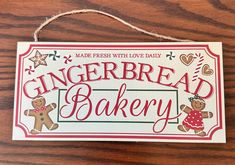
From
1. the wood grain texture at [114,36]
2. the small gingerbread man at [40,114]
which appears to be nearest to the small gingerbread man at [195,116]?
the wood grain texture at [114,36]

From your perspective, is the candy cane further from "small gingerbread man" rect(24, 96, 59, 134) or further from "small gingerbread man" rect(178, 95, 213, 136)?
"small gingerbread man" rect(24, 96, 59, 134)

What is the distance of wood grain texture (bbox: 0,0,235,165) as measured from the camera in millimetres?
500

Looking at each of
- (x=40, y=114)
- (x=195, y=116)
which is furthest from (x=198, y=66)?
(x=40, y=114)

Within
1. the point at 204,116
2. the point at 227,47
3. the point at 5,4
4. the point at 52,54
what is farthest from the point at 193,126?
the point at 5,4

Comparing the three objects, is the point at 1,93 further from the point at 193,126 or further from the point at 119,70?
the point at 193,126

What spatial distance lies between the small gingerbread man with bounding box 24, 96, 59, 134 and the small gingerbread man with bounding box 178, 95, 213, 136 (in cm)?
18

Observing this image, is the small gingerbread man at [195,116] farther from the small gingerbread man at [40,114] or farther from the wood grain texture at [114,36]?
the small gingerbread man at [40,114]

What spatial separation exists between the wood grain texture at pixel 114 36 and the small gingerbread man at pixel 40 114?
0.08 ft

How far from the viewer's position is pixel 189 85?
512 mm

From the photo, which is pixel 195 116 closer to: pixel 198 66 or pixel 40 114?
pixel 198 66

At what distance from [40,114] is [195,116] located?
22 cm

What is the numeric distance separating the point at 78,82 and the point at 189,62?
0.55ft

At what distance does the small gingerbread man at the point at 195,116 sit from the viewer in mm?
500

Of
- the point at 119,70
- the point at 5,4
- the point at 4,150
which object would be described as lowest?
the point at 4,150
